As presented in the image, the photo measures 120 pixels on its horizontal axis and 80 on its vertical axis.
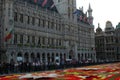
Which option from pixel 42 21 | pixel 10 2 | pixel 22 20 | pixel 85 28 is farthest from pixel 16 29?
pixel 85 28

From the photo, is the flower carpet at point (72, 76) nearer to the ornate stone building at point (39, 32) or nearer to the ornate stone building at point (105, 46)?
the ornate stone building at point (39, 32)

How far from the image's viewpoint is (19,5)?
51125 mm

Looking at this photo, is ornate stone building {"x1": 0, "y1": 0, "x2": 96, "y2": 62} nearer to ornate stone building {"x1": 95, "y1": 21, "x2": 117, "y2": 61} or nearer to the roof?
the roof

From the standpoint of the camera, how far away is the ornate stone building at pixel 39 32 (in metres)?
46.5

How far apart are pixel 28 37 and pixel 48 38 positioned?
28.7 ft

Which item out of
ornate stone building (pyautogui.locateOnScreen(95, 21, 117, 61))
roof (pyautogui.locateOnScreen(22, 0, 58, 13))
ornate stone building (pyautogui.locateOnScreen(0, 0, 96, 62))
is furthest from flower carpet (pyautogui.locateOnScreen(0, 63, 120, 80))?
ornate stone building (pyautogui.locateOnScreen(95, 21, 117, 61))

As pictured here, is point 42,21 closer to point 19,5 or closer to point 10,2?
point 19,5

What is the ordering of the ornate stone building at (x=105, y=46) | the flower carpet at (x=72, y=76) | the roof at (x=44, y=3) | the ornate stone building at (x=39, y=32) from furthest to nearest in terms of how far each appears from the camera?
1. the ornate stone building at (x=105, y=46)
2. the roof at (x=44, y=3)
3. the ornate stone building at (x=39, y=32)
4. the flower carpet at (x=72, y=76)

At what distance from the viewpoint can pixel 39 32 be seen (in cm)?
5784

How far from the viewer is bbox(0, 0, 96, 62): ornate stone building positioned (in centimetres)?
4650

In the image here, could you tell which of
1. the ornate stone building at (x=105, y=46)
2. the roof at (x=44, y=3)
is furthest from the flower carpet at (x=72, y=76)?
the ornate stone building at (x=105, y=46)

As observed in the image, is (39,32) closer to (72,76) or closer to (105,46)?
(72,76)

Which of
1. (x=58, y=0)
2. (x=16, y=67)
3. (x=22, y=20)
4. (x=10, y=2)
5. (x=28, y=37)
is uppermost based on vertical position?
(x=58, y=0)

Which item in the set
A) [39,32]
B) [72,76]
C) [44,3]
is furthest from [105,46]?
[72,76]
